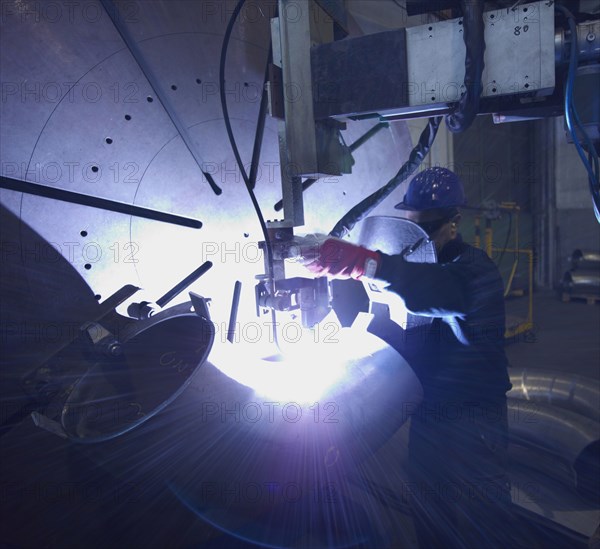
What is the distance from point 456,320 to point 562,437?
1162 millimetres

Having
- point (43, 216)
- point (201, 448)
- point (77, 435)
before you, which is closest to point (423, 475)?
point (201, 448)

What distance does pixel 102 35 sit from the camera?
42.4 inches

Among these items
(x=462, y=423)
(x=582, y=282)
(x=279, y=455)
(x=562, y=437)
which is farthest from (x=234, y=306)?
(x=582, y=282)

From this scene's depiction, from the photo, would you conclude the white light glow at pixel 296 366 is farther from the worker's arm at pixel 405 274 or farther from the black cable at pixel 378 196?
the black cable at pixel 378 196

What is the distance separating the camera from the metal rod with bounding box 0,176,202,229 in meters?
1.01

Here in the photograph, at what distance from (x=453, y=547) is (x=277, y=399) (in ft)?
2.88

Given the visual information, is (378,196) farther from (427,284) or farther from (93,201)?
(93,201)

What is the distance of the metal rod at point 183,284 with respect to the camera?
3.83ft

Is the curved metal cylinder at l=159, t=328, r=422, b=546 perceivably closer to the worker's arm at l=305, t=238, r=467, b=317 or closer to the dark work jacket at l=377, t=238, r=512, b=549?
the worker's arm at l=305, t=238, r=467, b=317

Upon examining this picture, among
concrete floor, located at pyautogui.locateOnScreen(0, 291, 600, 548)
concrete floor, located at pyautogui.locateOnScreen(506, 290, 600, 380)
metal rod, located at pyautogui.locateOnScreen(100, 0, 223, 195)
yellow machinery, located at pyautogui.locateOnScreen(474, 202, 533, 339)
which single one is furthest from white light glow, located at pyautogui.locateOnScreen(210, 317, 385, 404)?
yellow machinery, located at pyautogui.locateOnScreen(474, 202, 533, 339)

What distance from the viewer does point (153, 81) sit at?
1.13 metres

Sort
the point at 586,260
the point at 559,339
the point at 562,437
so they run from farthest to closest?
the point at 586,260
the point at 559,339
the point at 562,437

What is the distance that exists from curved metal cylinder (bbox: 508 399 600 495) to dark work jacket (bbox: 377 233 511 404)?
829 millimetres

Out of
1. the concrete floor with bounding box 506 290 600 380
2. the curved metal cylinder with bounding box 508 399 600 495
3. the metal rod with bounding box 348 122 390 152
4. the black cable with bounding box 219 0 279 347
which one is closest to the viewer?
the black cable with bounding box 219 0 279 347
